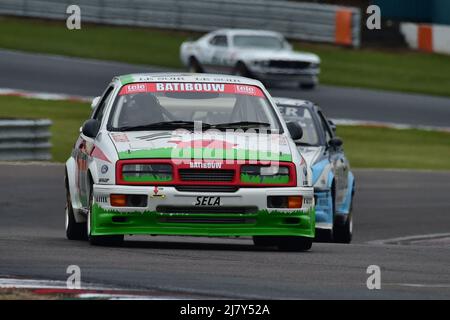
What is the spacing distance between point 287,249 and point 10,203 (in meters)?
5.99

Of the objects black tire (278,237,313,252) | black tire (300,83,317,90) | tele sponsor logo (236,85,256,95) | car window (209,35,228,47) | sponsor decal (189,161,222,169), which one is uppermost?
tele sponsor logo (236,85,256,95)

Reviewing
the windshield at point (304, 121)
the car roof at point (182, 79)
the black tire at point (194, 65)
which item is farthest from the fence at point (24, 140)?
the black tire at point (194, 65)

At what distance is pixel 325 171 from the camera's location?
1456cm

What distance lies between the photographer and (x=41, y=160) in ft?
71.2

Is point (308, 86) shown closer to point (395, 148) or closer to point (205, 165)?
point (395, 148)

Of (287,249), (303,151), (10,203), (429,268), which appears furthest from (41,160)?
(429,268)

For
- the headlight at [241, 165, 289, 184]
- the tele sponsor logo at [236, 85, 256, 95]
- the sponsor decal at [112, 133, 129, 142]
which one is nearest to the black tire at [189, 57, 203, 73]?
the tele sponsor logo at [236, 85, 256, 95]

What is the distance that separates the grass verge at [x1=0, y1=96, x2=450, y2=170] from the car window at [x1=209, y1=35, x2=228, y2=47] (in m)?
5.12

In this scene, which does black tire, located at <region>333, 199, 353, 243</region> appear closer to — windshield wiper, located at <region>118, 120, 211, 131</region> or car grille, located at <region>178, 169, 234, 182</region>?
windshield wiper, located at <region>118, 120, 211, 131</region>

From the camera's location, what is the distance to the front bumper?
11.4 metres

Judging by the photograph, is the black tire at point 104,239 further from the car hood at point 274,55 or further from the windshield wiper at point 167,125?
the car hood at point 274,55

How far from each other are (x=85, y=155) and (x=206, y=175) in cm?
137

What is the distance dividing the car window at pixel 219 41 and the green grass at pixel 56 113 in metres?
5.12

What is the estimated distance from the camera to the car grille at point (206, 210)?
11.5 m
